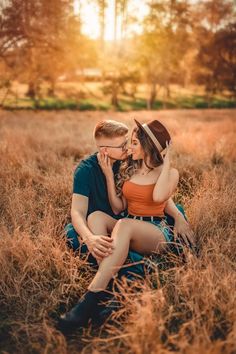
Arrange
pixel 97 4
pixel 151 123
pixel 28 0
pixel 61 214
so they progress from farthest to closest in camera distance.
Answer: pixel 97 4 → pixel 28 0 → pixel 61 214 → pixel 151 123

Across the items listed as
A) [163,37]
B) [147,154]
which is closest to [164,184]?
[147,154]

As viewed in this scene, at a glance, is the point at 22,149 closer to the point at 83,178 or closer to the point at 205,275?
the point at 83,178

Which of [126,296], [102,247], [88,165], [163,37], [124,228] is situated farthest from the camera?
[163,37]

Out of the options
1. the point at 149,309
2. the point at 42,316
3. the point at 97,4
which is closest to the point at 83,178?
the point at 42,316

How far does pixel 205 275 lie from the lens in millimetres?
2412

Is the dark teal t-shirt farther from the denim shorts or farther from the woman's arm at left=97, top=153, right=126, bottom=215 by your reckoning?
the denim shorts

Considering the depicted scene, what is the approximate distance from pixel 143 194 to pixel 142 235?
0.38 metres

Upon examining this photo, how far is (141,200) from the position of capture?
3.11 meters

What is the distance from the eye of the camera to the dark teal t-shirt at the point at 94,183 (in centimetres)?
332

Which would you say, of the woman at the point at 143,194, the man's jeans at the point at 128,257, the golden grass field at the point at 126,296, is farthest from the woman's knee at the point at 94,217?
the golden grass field at the point at 126,296

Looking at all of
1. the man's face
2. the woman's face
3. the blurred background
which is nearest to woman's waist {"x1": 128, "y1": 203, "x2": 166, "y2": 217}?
the woman's face

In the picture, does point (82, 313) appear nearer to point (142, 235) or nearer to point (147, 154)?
point (142, 235)

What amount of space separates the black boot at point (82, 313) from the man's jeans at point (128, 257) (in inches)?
15.6

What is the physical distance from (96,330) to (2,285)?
0.86 meters
